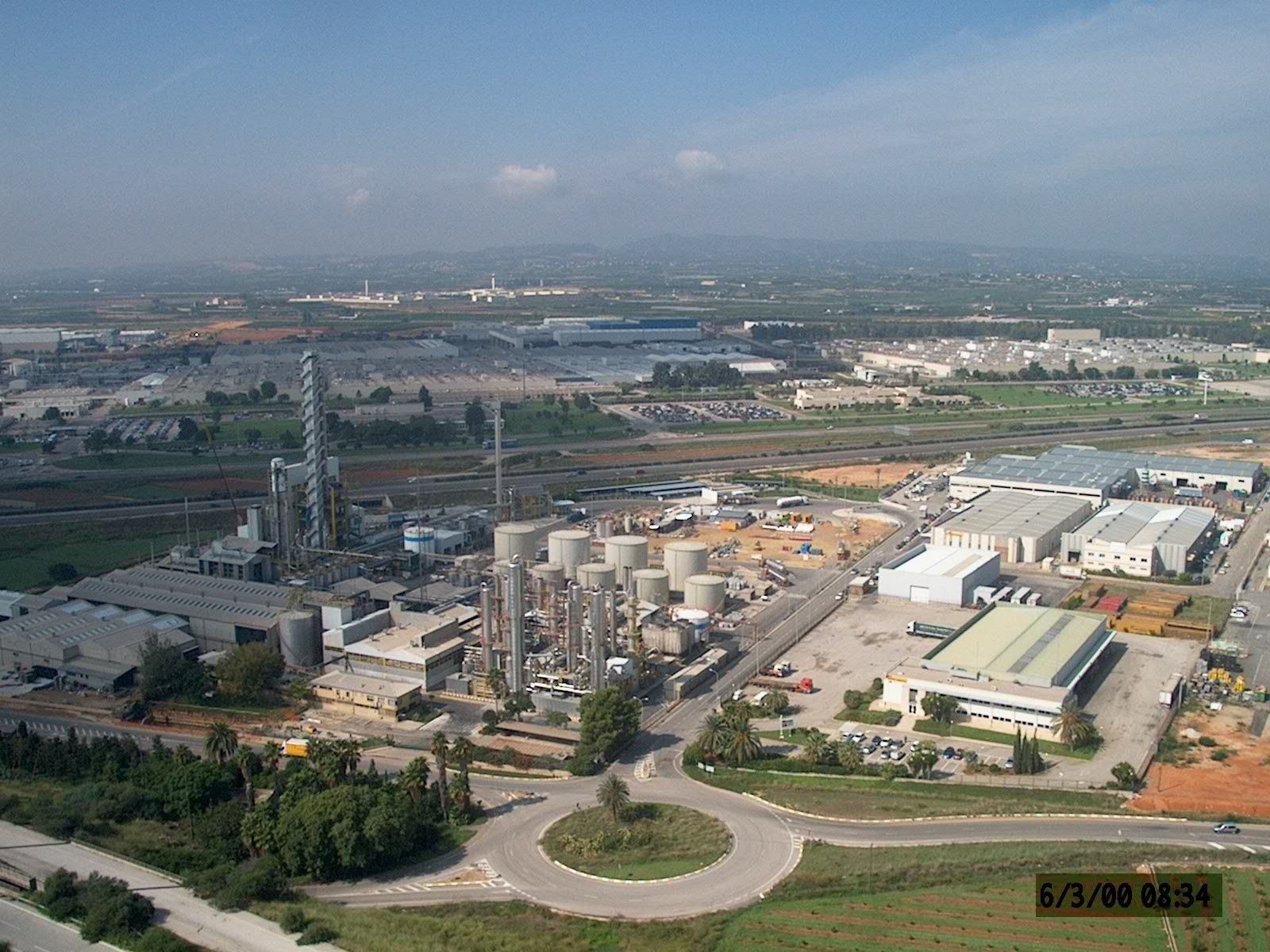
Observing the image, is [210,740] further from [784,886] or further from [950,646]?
[950,646]

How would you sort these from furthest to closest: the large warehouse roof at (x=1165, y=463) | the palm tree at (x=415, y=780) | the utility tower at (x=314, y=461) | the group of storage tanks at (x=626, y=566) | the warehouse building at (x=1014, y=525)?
the large warehouse roof at (x=1165, y=463), the warehouse building at (x=1014, y=525), the utility tower at (x=314, y=461), the group of storage tanks at (x=626, y=566), the palm tree at (x=415, y=780)

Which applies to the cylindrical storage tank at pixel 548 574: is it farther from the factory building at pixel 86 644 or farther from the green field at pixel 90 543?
the green field at pixel 90 543

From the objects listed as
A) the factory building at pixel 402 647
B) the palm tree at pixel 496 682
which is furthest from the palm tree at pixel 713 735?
the factory building at pixel 402 647

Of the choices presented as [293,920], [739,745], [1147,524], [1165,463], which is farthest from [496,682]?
[1165,463]

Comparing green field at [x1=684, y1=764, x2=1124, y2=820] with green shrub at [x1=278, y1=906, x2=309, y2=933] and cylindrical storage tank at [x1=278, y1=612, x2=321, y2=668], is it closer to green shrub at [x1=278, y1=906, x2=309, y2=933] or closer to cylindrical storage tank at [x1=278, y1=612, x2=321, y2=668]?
green shrub at [x1=278, y1=906, x2=309, y2=933]

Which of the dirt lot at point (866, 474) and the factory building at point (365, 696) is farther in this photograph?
the dirt lot at point (866, 474)

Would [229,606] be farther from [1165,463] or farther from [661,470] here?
[1165,463]
